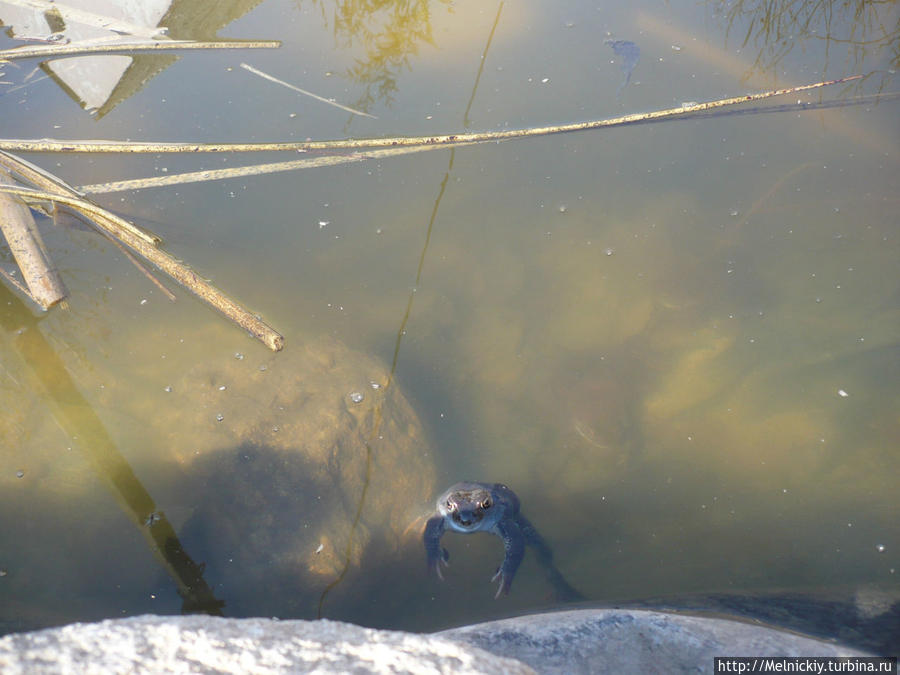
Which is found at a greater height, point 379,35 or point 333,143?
point 379,35

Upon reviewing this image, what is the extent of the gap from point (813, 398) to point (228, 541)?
9.42ft

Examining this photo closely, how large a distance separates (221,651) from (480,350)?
2111 mm

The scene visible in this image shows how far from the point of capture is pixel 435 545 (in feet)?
9.13

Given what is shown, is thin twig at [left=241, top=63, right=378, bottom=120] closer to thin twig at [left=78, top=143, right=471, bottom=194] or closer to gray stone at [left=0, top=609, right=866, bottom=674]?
thin twig at [left=78, top=143, right=471, bottom=194]

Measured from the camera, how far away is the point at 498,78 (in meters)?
4.73

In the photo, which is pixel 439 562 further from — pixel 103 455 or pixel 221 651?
pixel 103 455

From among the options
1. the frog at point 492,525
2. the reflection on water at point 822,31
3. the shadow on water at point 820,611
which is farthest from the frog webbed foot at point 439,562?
the reflection on water at point 822,31

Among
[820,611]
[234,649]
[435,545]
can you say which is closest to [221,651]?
[234,649]

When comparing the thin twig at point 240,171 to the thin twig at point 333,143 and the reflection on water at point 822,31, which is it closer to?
the thin twig at point 333,143

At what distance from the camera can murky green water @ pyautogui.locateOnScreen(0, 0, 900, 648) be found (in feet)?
8.74

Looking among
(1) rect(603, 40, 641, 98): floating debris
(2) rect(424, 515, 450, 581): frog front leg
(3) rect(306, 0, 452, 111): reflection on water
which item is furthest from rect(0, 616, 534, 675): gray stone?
(1) rect(603, 40, 641, 98): floating debris

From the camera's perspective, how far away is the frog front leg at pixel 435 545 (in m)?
2.72

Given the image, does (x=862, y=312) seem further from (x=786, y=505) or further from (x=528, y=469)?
(x=528, y=469)

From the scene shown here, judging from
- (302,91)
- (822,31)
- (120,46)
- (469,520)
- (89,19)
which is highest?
(89,19)
